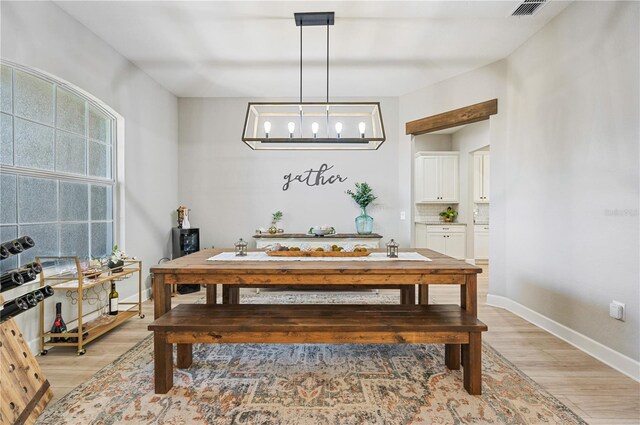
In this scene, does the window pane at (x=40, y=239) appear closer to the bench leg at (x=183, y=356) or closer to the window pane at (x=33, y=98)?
the window pane at (x=33, y=98)

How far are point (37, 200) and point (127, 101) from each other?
160cm

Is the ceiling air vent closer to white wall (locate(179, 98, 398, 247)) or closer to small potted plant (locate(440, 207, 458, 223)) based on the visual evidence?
white wall (locate(179, 98, 398, 247))

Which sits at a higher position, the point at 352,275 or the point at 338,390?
the point at 352,275

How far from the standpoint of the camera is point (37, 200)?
8.84 ft

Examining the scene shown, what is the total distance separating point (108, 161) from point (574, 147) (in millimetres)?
4698

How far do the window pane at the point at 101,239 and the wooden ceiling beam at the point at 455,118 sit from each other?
165 inches

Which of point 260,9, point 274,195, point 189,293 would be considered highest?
point 260,9

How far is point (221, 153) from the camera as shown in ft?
16.6

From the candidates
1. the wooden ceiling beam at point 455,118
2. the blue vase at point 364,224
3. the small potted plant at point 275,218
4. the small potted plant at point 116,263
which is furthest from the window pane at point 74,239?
the wooden ceiling beam at point 455,118

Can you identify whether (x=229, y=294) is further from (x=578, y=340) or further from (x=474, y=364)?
(x=578, y=340)

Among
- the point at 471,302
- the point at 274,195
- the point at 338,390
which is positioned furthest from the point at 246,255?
the point at 274,195

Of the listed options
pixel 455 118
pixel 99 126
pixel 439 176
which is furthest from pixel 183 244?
pixel 439 176

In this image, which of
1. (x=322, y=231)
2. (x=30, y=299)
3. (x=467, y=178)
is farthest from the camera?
(x=467, y=178)

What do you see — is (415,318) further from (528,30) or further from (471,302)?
(528,30)
